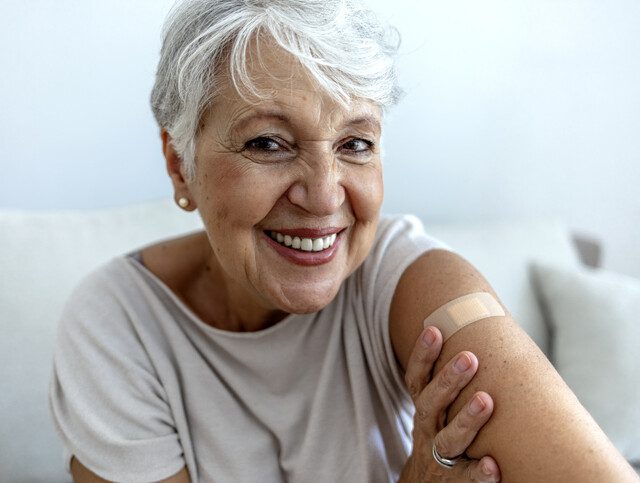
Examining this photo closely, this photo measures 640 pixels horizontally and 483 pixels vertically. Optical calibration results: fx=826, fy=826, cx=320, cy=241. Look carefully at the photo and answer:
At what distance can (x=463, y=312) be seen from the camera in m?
1.33

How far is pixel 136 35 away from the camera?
228cm

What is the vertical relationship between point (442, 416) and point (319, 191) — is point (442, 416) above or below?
below

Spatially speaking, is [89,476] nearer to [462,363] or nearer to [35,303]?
[35,303]

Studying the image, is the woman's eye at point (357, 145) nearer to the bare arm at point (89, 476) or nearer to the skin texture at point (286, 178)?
the skin texture at point (286, 178)

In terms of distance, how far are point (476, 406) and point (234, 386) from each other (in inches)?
20.6

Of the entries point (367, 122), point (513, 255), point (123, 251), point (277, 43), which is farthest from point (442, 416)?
point (513, 255)

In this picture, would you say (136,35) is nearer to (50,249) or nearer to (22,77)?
(22,77)

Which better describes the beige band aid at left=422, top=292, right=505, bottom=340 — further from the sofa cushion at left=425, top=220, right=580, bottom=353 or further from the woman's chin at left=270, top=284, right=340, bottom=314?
the sofa cushion at left=425, top=220, right=580, bottom=353

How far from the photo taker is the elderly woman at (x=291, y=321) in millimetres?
1259

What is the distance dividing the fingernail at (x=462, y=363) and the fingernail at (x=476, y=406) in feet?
0.17

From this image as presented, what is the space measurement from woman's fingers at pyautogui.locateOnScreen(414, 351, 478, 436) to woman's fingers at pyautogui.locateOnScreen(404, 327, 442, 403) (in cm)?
3

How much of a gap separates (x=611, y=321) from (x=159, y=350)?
129cm

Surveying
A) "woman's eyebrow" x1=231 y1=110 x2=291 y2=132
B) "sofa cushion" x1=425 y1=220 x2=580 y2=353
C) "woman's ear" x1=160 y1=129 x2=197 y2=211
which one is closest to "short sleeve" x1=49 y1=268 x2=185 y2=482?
"woman's ear" x1=160 y1=129 x2=197 y2=211

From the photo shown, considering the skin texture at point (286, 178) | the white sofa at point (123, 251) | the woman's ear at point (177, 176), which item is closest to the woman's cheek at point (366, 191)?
the skin texture at point (286, 178)
